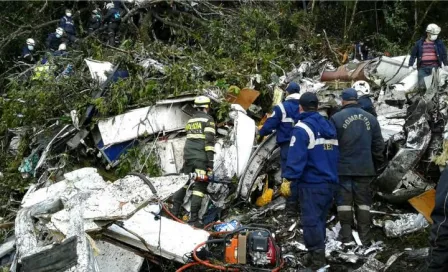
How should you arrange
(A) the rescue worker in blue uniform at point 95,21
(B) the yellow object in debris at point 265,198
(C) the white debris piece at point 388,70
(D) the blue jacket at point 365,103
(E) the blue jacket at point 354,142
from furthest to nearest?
(A) the rescue worker in blue uniform at point 95,21 → (C) the white debris piece at point 388,70 → (B) the yellow object in debris at point 265,198 → (D) the blue jacket at point 365,103 → (E) the blue jacket at point 354,142

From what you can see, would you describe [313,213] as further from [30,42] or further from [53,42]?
[30,42]

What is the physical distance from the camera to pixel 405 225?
5.24 m

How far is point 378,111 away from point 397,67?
54.6 inches

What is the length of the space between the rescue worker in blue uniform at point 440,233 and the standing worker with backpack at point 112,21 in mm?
7663

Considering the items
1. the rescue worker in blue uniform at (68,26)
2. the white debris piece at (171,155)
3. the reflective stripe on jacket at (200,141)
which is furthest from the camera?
the rescue worker in blue uniform at (68,26)

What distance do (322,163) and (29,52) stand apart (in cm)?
837

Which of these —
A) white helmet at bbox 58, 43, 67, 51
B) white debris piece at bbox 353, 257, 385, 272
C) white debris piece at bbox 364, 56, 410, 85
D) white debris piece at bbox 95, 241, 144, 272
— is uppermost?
white helmet at bbox 58, 43, 67, 51

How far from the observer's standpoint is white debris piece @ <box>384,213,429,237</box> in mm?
5203

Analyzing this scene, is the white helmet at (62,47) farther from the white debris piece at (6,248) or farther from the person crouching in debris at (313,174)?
the person crouching in debris at (313,174)

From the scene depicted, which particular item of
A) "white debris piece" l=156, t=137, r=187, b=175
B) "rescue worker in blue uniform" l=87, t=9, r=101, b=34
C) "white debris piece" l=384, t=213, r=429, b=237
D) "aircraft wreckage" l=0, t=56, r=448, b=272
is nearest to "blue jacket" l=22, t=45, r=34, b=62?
"rescue worker in blue uniform" l=87, t=9, r=101, b=34

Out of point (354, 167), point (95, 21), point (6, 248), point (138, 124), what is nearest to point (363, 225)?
point (354, 167)

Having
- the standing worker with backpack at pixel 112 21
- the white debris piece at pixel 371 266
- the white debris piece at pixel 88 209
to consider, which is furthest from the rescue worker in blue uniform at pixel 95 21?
the white debris piece at pixel 371 266

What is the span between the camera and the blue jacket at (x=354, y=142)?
494cm

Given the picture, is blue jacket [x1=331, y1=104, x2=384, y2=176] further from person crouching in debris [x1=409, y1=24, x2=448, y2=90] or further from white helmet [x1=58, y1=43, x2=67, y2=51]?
white helmet [x1=58, y1=43, x2=67, y2=51]
